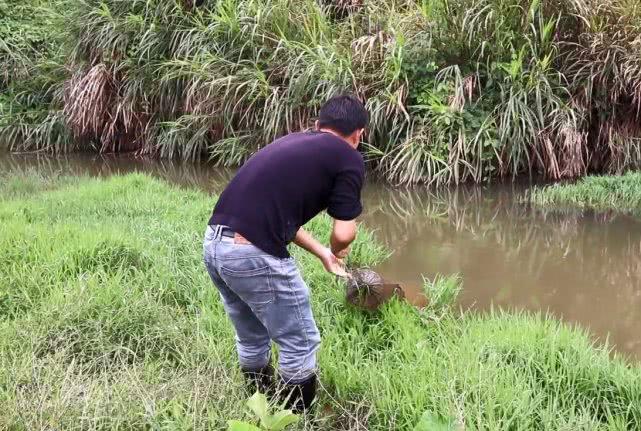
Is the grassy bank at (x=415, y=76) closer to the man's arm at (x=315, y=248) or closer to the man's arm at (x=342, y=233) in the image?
the man's arm at (x=315, y=248)

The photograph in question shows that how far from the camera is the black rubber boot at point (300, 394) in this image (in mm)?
2465

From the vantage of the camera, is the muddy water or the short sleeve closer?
the short sleeve

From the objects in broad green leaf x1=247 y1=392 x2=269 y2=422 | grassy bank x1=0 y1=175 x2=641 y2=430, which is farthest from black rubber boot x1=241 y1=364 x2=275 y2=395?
broad green leaf x1=247 y1=392 x2=269 y2=422

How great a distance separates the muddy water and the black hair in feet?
5.42

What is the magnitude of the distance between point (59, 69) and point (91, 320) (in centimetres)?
929

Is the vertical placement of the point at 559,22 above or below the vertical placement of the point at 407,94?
above

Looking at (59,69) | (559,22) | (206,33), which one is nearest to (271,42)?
(206,33)

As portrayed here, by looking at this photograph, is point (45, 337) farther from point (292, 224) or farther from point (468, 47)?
point (468, 47)

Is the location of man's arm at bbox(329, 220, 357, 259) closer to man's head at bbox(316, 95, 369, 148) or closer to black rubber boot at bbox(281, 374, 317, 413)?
man's head at bbox(316, 95, 369, 148)

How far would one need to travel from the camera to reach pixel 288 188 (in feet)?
7.52

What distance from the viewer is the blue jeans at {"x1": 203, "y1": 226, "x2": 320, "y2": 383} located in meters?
2.29

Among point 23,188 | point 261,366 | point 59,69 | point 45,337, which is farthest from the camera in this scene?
point 59,69

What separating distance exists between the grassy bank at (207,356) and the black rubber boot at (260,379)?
6 centimetres

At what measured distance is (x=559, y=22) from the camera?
24.1 feet
